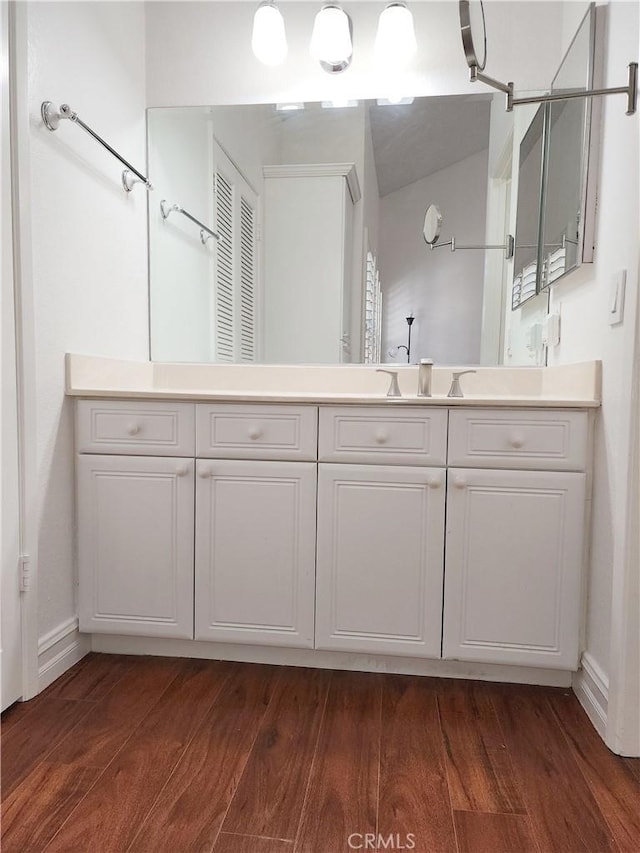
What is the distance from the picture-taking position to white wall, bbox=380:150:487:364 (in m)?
2.02

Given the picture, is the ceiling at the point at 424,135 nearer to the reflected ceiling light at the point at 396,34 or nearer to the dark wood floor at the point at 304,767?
the reflected ceiling light at the point at 396,34

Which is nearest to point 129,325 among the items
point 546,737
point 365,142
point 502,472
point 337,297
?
point 337,297

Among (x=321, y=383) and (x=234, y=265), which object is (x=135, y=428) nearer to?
(x=321, y=383)

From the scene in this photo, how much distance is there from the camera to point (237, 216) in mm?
2174

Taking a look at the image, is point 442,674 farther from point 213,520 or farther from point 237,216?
point 237,216

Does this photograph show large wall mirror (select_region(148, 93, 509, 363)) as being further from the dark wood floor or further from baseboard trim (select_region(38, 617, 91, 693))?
the dark wood floor

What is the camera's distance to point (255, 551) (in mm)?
1677

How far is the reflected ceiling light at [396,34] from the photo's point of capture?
6.31 feet

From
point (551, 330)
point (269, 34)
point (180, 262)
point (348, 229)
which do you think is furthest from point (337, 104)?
point (551, 330)

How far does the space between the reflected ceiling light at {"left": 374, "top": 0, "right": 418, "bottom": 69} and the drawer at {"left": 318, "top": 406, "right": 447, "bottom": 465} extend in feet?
4.14

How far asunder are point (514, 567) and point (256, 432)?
2.64 ft

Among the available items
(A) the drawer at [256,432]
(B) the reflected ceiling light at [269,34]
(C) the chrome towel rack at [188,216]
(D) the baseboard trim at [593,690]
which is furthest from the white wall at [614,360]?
(C) the chrome towel rack at [188,216]

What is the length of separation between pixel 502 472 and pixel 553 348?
0.59 metres

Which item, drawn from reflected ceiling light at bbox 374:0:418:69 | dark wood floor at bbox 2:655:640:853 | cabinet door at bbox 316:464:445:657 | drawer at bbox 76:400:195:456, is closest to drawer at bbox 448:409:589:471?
cabinet door at bbox 316:464:445:657
